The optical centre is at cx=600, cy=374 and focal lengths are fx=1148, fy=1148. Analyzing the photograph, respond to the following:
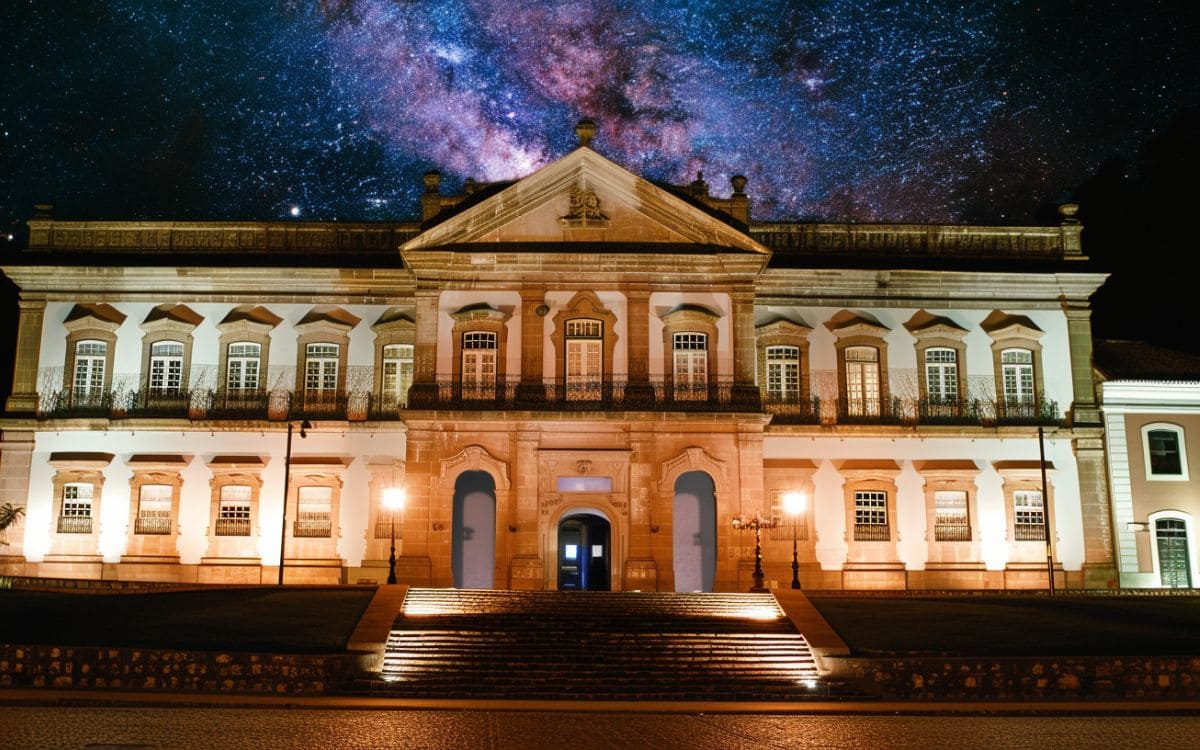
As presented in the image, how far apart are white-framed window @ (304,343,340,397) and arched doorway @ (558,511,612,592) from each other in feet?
25.4

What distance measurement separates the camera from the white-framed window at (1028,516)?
104 ft

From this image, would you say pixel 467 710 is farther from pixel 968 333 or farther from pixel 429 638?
pixel 968 333

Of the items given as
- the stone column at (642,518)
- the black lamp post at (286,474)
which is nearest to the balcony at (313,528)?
the black lamp post at (286,474)

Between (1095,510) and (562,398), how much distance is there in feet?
49.8

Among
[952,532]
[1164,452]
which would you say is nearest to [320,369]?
[952,532]

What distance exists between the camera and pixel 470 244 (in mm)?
30250

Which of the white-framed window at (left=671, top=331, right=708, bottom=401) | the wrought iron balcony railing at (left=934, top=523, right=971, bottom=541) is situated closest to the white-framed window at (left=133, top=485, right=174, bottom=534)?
the white-framed window at (left=671, top=331, right=708, bottom=401)

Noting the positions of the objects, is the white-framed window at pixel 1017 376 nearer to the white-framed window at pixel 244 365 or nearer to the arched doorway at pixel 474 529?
the arched doorway at pixel 474 529

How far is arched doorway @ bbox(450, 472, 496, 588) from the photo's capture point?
99.7 ft

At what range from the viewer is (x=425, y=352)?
29922 mm

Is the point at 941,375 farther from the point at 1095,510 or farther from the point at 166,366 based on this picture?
the point at 166,366

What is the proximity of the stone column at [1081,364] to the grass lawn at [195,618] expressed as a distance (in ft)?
66.5

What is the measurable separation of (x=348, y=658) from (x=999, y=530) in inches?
767

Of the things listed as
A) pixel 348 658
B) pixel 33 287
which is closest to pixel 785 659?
pixel 348 658
